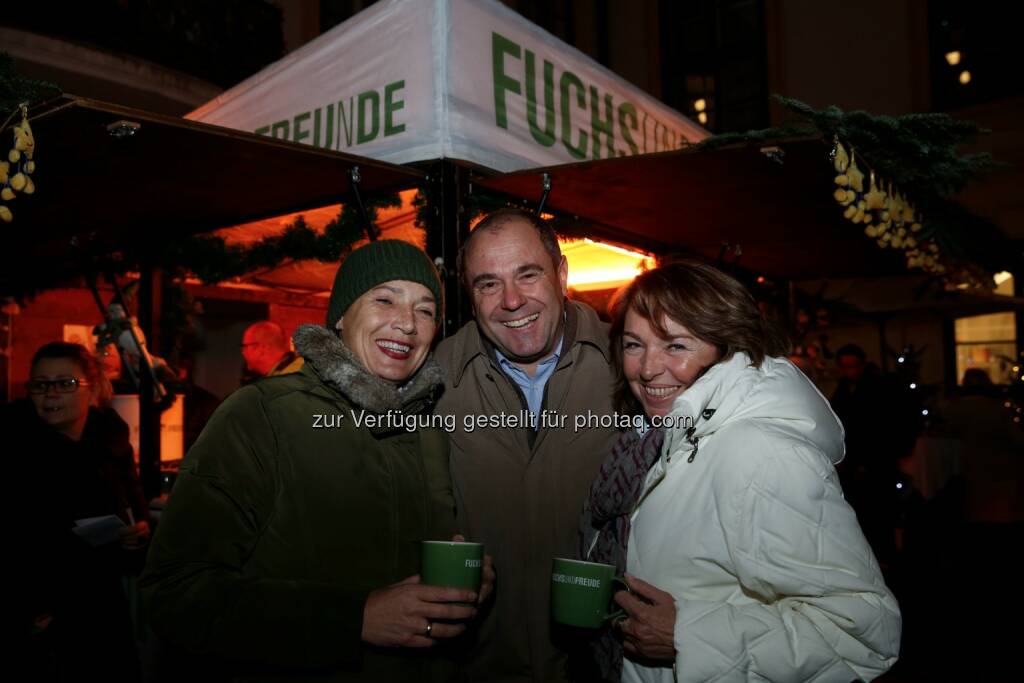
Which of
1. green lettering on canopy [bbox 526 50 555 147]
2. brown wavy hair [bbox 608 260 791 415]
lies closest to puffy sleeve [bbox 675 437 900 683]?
brown wavy hair [bbox 608 260 791 415]

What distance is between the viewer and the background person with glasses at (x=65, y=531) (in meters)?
2.81

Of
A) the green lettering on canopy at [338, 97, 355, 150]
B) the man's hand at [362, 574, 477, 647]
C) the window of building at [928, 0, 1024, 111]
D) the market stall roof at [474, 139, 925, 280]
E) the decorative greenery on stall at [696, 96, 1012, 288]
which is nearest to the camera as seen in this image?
the man's hand at [362, 574, 477, 647]

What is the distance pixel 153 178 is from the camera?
9.30 ft

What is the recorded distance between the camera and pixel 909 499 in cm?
600

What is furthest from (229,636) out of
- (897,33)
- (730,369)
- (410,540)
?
(897,33)

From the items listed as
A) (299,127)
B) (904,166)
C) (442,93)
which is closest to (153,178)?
(299,127)

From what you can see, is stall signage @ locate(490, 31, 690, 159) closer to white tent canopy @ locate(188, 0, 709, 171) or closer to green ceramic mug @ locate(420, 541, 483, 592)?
white tent canopy @ locate(188, 0, 709, 171)

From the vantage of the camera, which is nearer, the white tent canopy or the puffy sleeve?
the puffy sleeve

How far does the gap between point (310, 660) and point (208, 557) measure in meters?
0.33

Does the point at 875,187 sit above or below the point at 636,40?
below

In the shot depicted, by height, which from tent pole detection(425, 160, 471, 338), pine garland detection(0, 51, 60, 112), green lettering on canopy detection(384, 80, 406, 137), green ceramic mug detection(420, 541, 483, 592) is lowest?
green ceramic mug detection(420, 541, 483, 592)

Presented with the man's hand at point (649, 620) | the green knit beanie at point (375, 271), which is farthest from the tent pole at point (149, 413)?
the man's hand at point (649, 620)

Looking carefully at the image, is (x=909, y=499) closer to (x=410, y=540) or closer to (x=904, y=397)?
(x=904, y=397)

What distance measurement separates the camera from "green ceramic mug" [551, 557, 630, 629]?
1.63 metres
